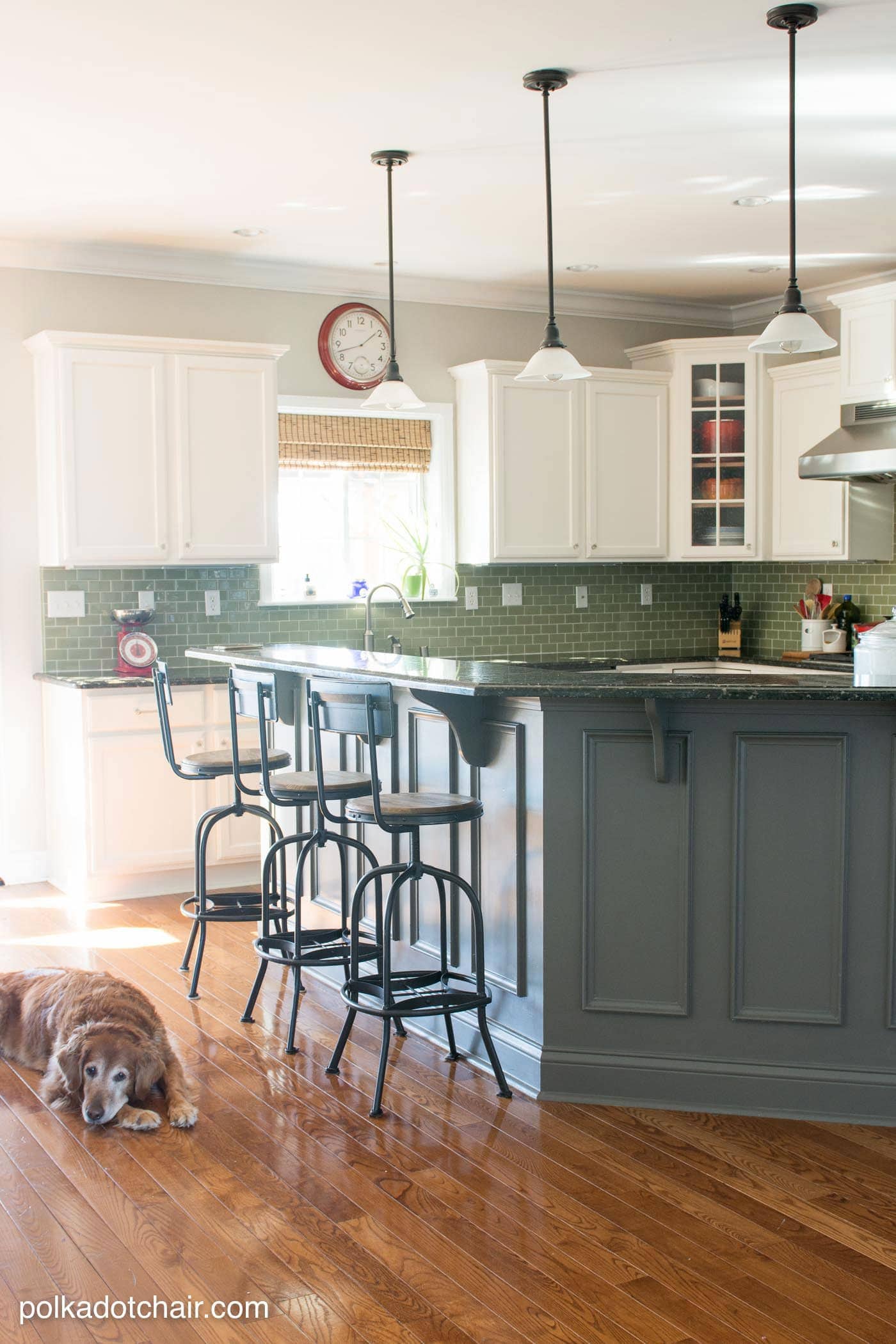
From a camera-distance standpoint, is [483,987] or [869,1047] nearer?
[869,1047]

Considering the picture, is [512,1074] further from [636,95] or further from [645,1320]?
[636,95]

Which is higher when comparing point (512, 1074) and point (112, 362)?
point (112, 362)

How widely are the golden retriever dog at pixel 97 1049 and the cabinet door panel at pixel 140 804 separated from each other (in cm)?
181

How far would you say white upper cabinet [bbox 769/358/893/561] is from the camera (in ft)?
21.0

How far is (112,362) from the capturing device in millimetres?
5508

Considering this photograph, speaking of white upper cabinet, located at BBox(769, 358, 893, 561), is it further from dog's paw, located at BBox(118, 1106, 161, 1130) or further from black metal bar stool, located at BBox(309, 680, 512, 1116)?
dog's paw, located at BBox(118, 1106, 161, 1130)

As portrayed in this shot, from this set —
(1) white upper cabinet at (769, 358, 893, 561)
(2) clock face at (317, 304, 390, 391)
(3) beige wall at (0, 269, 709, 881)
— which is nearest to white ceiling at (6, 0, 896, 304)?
(3) beige wall at (0, 269, 709, 881)

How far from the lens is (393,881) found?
11.4 feet

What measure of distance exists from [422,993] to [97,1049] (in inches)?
37.6

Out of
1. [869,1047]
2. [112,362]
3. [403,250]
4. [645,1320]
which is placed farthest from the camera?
[403,250]

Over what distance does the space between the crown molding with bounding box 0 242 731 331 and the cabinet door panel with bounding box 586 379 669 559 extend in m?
0.56

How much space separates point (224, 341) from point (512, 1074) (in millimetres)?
3619

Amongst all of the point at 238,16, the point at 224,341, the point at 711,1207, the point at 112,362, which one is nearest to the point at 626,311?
the point at 224,341

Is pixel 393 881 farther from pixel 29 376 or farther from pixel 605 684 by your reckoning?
pixel 29 376
